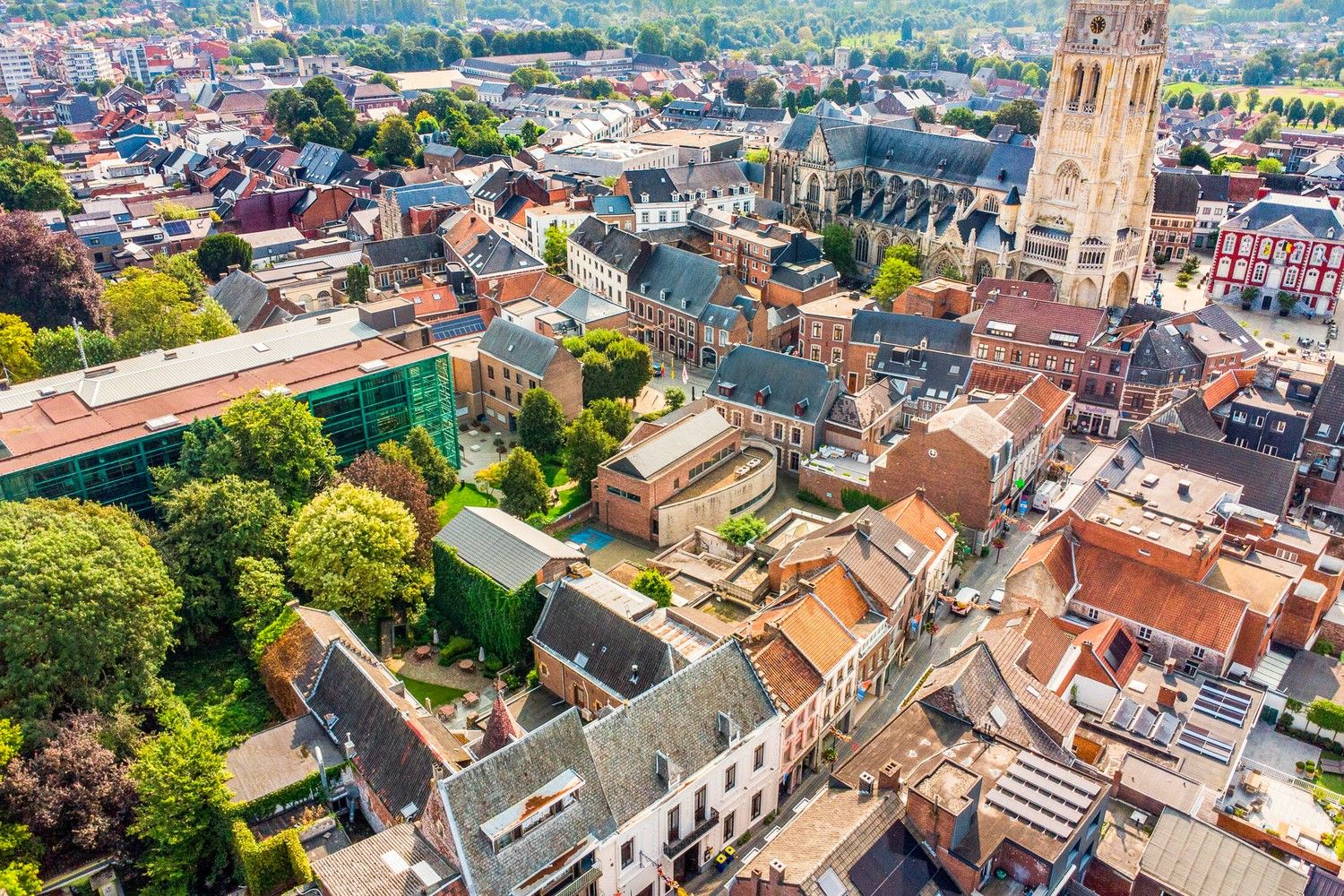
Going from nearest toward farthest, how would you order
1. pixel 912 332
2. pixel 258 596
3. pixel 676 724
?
pixel 676 724 < pixel 258 596 < pixel 912 332

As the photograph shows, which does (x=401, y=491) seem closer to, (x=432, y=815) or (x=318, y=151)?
(x=432, y=815)

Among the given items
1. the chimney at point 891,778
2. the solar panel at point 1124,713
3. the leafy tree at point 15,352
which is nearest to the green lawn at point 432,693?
the chimney at point 891,778

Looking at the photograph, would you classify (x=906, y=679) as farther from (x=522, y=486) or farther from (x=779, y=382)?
(x=522, y=486)

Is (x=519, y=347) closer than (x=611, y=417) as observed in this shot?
No

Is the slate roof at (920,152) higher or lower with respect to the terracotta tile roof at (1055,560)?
higher

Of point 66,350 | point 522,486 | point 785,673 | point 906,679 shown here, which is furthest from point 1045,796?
point 66,350

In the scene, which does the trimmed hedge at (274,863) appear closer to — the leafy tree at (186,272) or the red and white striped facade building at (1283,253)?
the leafy tree at (186,272)

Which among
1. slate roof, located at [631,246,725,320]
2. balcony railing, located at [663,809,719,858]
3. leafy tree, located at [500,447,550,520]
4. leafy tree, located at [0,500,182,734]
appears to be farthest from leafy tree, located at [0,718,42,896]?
slate roof, located at [631,246,725,320]
